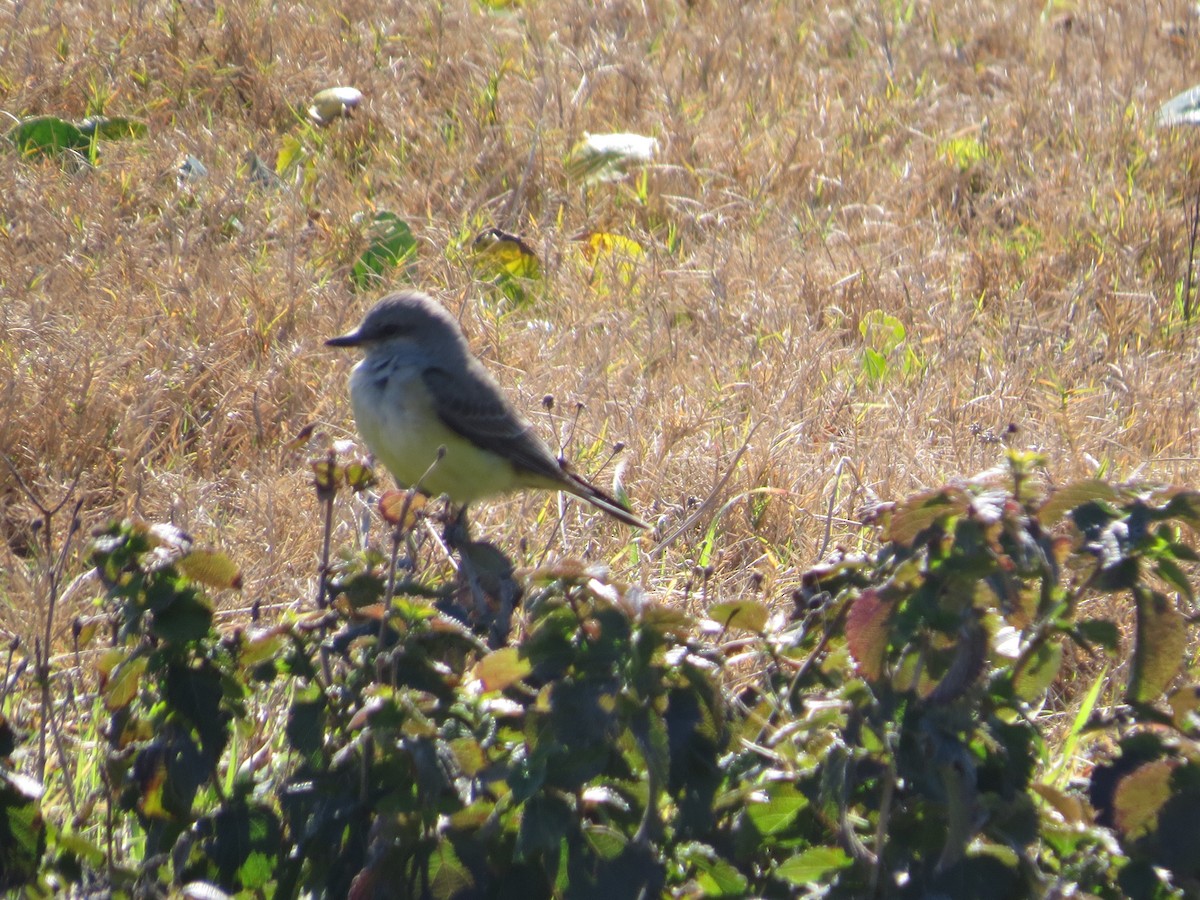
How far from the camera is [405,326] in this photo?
17.4 ft

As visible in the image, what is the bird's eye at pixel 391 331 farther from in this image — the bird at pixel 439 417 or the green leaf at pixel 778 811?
the green leaf at pixel 778 811

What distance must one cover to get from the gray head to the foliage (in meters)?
2.77

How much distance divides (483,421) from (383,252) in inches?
82.8

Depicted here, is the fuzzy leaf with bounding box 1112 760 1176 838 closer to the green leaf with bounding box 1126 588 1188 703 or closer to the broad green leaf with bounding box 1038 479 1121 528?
the green leaf with bounding box 1126 588 1188 703

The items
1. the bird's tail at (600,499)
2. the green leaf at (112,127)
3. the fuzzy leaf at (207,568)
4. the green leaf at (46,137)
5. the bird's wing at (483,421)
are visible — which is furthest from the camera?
the green leaf at (112,127)

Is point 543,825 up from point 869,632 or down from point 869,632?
down

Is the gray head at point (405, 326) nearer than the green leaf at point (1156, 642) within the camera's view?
No

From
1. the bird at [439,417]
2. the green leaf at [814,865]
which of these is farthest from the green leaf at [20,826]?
the bird at [439,417]

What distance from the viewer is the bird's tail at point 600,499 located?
4883mm

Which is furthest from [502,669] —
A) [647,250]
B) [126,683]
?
[647,250]

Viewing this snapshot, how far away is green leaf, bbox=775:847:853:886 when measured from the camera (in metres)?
2.15

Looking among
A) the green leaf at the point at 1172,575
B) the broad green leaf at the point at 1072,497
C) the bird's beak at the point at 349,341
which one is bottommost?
the bird's beak at the point at 349,341

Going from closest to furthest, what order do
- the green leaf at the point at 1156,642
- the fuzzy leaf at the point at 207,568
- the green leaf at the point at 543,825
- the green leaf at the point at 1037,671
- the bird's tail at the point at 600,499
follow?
the green leaf at the point at 543,825, the green leaf at the point at 1156,642, the green leaf at the point at 1037,671, the fuzzy leaf at the point at 207,568, the bird's tail at the point at 600,499

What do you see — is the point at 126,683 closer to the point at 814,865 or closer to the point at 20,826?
the point at 20,826
